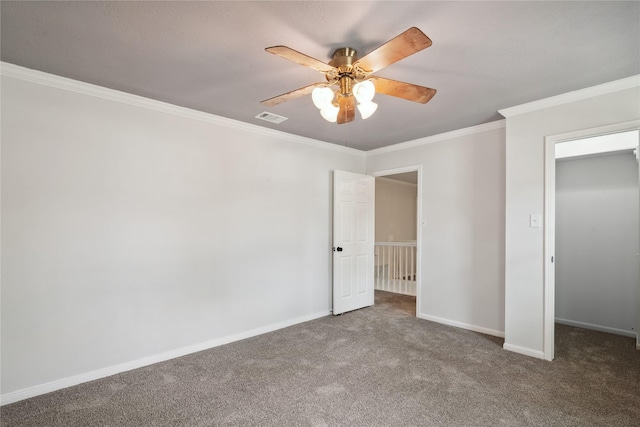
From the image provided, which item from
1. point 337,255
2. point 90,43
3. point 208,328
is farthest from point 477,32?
point 208,328

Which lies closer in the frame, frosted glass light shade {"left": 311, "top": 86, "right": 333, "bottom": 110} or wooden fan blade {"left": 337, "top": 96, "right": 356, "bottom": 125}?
frosted glass light shade {"left": 311, "top": 86, "right": 333, "bottom": 110}

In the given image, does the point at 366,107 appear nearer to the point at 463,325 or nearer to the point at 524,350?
the point at 524,350

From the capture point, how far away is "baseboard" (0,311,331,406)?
2.30m

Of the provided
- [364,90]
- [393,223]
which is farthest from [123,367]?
[393,223]

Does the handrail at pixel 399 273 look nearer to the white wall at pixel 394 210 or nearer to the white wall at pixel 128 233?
the white wall at pixel 394 210

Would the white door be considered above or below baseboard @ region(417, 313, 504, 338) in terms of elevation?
above

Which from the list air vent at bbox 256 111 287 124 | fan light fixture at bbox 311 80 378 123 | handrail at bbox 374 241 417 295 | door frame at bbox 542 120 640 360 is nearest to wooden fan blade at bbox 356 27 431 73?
fan light fixture at bbox 311 80 378 123

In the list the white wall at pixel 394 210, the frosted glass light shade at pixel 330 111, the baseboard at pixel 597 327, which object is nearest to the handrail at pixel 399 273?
the white wall at pixel 394 210

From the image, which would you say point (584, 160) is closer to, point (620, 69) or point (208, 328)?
point (620, 69)

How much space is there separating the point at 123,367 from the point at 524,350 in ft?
12.3

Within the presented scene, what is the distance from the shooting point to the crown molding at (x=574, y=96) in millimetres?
2528

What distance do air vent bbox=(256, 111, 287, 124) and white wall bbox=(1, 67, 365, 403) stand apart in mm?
302

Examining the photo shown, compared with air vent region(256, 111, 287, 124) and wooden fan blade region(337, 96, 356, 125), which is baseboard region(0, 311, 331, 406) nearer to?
air vent region(256, 111, 287, 124)

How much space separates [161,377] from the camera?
103 inches
